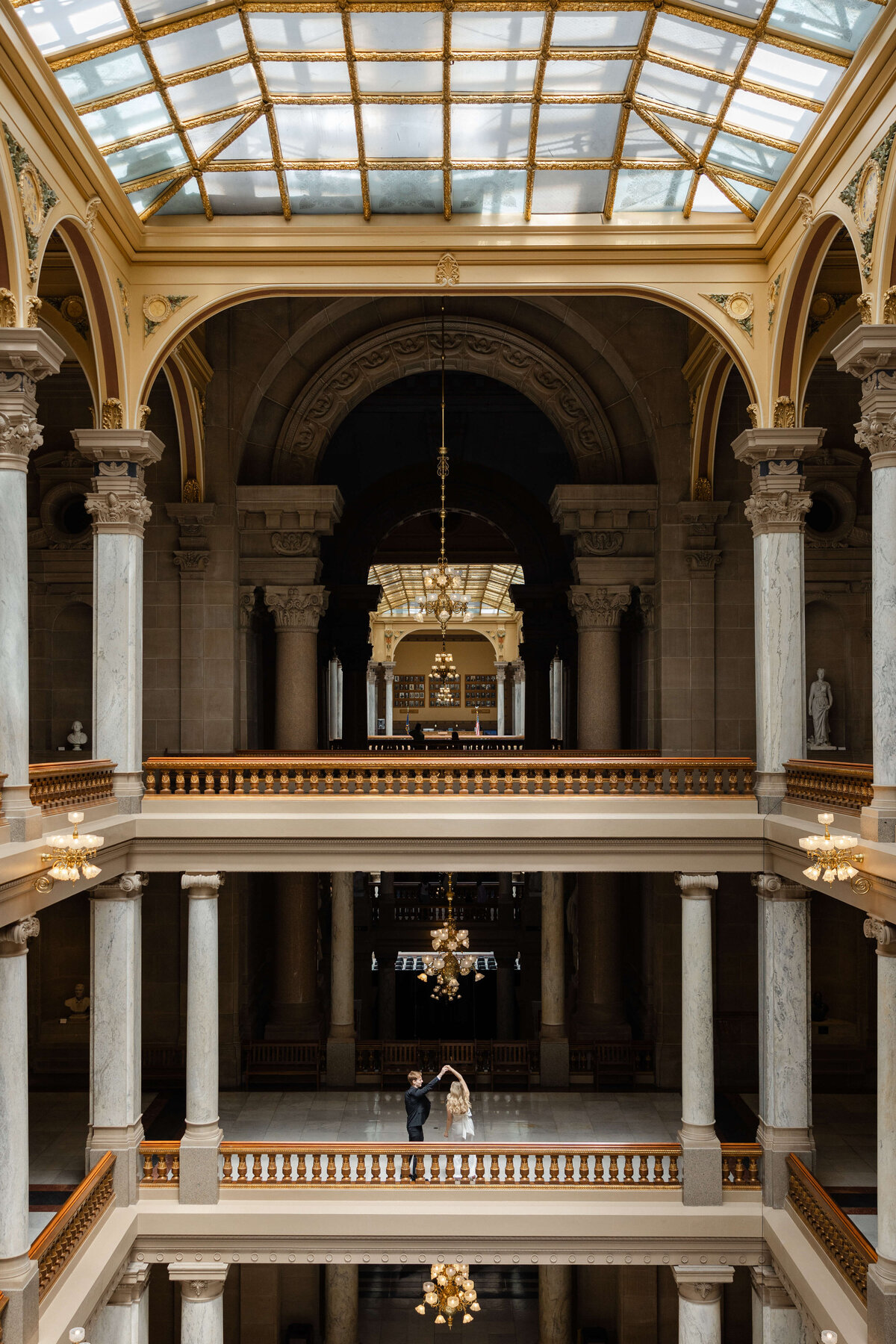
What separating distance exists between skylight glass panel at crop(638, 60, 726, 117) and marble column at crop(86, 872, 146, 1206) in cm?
926

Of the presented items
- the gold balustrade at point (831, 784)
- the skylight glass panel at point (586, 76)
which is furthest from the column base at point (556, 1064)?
the skylight glass panel at point (586, 76)

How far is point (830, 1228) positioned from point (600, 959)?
6.68m

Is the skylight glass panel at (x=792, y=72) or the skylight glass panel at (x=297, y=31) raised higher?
the skylight glass panel at (x=297, y=31)

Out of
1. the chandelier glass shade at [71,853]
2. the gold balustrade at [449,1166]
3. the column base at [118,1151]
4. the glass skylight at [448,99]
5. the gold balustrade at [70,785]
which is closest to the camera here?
the chandelier glass shade at [71,853]

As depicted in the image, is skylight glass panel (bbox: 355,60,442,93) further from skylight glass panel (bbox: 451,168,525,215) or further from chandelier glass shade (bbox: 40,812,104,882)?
chandelier glass shade (bbox: 40,812,104,882)

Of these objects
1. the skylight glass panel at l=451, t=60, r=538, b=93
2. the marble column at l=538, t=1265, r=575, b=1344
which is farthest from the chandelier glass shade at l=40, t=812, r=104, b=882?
the marble column at l=538, t=1265, r=575, b=1344

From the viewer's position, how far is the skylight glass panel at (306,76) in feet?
34.6

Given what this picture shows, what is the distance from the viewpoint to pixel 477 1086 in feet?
49.6

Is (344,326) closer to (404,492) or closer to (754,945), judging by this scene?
(404,492)

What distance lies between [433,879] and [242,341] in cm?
1520

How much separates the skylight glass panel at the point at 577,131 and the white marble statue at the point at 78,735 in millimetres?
9174

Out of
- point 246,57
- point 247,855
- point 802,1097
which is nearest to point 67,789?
point 247,855

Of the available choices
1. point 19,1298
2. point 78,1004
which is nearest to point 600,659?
point 78,1004

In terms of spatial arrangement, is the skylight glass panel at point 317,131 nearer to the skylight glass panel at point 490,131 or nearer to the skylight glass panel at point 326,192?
the skylight glass panel at point 326,192
